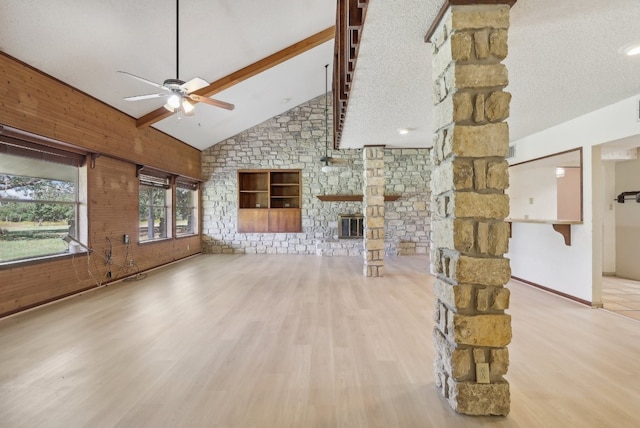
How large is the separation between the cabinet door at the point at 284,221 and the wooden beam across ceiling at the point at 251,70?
3822 millimetres

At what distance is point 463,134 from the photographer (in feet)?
5.44

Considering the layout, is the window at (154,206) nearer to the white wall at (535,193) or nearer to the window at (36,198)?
the window at (36,198)

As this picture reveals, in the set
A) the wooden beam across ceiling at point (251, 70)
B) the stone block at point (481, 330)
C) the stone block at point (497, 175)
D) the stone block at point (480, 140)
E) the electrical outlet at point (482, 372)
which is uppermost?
the wooden beam across ceiling at point (251, 70)

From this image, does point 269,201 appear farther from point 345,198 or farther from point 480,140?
point 480,140

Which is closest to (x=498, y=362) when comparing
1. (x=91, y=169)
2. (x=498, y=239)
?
(x=498, y=239)

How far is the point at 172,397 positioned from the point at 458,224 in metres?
2.06

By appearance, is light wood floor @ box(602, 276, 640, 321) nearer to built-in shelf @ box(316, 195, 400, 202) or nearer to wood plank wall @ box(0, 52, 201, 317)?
built-in shelf @ box(316, 195, 400, 202)

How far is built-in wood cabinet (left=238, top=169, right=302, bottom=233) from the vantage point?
28.4ft

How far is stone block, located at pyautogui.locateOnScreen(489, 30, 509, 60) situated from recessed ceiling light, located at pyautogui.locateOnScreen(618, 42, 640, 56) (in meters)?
1.44

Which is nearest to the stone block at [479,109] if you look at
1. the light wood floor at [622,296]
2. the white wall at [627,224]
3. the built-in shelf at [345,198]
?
the light wood floor at [622,296]

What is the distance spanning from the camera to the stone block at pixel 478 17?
5.47ft

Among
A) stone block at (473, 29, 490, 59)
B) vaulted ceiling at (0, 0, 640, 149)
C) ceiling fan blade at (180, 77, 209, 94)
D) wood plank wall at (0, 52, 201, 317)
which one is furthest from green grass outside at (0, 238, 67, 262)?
stone block at (473, 29, 490, 59)

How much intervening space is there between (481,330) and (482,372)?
25 centimetres

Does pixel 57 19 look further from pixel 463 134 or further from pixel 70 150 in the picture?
pixel 463 134
